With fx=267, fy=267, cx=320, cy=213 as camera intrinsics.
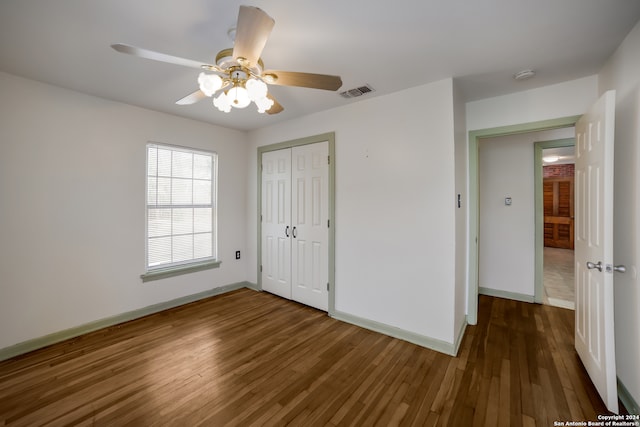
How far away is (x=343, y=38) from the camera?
1819mm

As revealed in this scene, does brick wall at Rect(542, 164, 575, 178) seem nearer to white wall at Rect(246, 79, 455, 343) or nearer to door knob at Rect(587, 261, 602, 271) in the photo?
door knob at Rect(587, 261, 602, 271)

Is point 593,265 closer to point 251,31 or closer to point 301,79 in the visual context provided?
point 301,79

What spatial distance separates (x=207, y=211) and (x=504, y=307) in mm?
4279

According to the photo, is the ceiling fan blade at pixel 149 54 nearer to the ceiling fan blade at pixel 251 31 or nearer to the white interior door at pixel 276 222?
the ceiling fan blade at pixel 251 31

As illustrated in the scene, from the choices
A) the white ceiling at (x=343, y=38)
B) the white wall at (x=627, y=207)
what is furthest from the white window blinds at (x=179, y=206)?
the white wall at (x=627, y=207)

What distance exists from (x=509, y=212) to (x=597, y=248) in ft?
7.00

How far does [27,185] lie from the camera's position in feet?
8.07

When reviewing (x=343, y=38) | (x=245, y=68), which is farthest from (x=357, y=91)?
→ (x=245, y=68)

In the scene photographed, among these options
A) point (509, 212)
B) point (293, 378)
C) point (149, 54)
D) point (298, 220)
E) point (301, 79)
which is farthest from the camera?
point (509, 212)

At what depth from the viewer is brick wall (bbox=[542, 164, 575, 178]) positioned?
7664mm

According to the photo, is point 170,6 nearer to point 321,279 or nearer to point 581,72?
point 321,279

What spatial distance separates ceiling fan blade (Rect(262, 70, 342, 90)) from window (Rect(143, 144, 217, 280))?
7.98ft

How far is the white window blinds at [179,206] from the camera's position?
3352mm

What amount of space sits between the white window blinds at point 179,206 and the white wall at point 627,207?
423 centimetres
